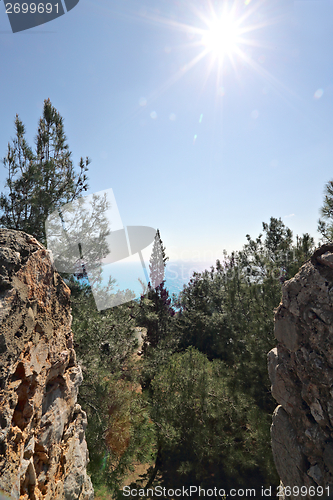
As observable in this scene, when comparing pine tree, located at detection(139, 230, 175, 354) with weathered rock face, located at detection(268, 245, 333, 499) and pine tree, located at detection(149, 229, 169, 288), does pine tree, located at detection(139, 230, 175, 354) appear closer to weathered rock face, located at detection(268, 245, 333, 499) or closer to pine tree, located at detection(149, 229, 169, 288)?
pine tree, located at detection(149, 229, 169, 288)

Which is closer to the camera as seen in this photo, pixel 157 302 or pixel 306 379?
pixel 306 379

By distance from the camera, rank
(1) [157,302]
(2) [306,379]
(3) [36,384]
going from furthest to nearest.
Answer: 1. (1) [157,302]
2. (2) [306,379]
3. (3) [36,384]

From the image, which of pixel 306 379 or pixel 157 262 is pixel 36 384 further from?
pixel 157 262

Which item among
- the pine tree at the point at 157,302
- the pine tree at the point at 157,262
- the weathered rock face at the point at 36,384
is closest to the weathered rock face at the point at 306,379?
the weathered rock face at the point at 36,384

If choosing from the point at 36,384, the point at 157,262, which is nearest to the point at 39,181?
the point at 36,384

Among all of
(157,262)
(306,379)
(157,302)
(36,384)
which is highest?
(157,262)

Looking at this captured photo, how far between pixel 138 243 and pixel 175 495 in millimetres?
8062

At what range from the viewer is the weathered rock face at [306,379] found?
10.9ft

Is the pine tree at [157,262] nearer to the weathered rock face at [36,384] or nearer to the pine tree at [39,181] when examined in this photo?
the pine tree at [39,181]

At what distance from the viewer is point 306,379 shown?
3.63 metres

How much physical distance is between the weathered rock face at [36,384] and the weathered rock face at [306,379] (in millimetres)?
2860

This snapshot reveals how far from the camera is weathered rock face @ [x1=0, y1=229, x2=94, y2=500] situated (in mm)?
1743

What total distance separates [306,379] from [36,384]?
355 cm

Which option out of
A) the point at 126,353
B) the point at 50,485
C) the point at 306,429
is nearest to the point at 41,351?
the point at 50,485
